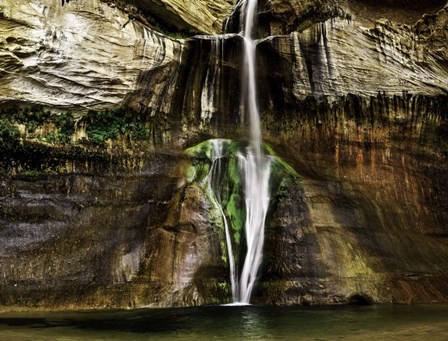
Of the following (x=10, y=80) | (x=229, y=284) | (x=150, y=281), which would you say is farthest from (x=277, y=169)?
(x=10, y=80)

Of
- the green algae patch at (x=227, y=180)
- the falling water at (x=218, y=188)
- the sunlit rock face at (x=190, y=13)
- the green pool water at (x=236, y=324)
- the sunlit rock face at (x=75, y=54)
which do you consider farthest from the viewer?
the sunlit rock face at (x=190, y=13)

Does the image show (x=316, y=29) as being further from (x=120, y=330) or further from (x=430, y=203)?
(x=120, y=330)

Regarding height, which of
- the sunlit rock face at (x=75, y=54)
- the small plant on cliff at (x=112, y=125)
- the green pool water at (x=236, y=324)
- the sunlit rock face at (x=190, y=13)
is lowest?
the green pool water at (x=236, y=324)

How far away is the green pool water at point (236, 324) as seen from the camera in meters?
7.58

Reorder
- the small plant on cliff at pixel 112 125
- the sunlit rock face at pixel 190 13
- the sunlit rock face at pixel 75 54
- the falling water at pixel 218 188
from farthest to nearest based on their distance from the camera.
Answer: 1. the sunlit rock face at pixel 190 13
2. the small plant on cliff at pixel 112 125
3. the sunlit rock face at pixel 75 54
4. the falling water at pixel 218 188

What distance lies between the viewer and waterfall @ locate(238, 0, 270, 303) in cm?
1306

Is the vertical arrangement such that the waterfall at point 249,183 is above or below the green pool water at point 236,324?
above

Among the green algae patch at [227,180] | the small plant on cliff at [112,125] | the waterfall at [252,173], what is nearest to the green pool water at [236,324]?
the waterfall at [252,173]

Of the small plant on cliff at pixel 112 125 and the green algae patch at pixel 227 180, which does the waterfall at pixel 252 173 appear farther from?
the small plant on cliff at pixel 112 125

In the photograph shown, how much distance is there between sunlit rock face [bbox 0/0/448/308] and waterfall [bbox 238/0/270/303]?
35 cm

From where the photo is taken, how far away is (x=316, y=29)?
1728 cm

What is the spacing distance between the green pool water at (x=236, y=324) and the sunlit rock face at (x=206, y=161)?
1323 millimetres

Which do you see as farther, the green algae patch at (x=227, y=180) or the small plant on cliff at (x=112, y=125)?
the small plant on cliff at (x=112, y=125)

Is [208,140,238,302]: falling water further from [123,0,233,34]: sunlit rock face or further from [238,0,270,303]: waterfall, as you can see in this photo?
[123,0,233,34]: sunlit rock face
